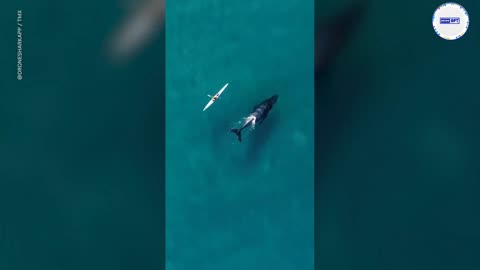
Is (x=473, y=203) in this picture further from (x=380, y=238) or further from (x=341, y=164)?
(x=341, y=164)

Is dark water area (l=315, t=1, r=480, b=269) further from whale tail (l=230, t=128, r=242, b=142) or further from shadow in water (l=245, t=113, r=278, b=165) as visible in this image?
whale tail (l=230, t=128, r=242, b=142)

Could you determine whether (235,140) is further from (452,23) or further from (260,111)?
(452,23)
